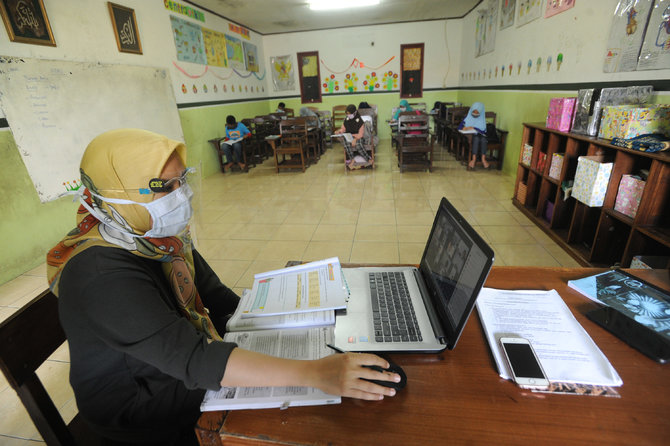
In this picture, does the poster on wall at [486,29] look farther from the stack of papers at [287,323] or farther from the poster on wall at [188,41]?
the stack of papers at [287,323]

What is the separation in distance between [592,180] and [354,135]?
151 inches

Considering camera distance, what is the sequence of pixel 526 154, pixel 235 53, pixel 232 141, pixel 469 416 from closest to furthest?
pixel 469 416 → pixel 526 154 → pixel 232 141 → pixel 235 53

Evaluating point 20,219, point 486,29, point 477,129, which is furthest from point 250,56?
point 20,219

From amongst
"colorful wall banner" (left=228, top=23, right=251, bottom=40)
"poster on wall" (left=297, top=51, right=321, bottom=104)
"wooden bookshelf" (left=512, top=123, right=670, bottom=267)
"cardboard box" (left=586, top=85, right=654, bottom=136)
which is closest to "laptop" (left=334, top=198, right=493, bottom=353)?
"wooden bookshelf" (left=512, top=123, right=670, bottom=267)

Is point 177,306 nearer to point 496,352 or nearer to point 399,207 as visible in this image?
point 496,352

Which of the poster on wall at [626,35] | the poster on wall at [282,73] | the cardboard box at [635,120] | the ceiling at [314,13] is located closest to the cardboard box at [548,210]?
the cardboard box at [635,120]

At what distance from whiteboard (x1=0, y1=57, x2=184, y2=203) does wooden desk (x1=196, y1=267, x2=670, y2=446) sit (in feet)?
12.0

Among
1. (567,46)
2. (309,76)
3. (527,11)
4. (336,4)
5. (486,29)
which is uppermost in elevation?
(336,4)

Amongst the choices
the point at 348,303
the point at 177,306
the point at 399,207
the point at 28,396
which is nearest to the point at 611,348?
the point at 348,303

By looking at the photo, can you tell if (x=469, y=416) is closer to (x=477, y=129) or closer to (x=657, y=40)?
(x=657, y=40)

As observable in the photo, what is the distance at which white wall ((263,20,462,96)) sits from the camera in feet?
27.6

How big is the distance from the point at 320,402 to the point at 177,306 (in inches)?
21.1

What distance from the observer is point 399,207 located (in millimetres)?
3914

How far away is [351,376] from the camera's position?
0.66 meters
